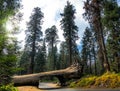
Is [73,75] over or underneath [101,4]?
underneath

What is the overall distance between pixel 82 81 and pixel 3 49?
17.9m

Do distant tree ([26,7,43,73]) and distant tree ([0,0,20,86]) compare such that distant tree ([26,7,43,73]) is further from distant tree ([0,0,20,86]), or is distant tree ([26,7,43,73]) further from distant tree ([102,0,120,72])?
distant tree ([0,0,20,86])

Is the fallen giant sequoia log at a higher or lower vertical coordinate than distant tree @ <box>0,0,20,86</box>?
lower

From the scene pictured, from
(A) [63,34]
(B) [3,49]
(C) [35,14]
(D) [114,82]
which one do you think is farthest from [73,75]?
(C) [35,14]

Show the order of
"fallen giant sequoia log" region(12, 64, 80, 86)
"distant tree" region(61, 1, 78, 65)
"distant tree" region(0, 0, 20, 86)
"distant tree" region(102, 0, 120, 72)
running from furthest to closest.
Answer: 1. "distant tree" region(61, 1, 78, 65)
2. "distant tree" region(102, 0, 120, 72)
3. "fallen giant sequoia log" region(12, 64, 80, 86)
4. "distant tree" region(0, 0, 20, 86)

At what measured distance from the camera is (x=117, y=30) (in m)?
39.5

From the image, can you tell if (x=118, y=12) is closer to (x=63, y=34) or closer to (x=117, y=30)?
(x=117, y=30)

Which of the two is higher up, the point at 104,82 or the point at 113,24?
the point at 113,24

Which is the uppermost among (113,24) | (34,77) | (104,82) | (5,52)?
(113,24)

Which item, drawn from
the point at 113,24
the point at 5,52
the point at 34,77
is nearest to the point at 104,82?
the point at 34,77

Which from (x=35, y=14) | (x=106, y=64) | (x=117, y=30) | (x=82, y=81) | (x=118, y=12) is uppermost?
(x=35, y=14)

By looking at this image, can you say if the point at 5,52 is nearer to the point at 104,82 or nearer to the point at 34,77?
the point at 104,82

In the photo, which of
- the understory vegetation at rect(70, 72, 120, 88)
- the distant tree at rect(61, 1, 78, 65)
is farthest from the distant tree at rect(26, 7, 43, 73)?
the understory vegetation at rect(70, 72, 120, 88)

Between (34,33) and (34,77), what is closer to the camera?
(34,77)
